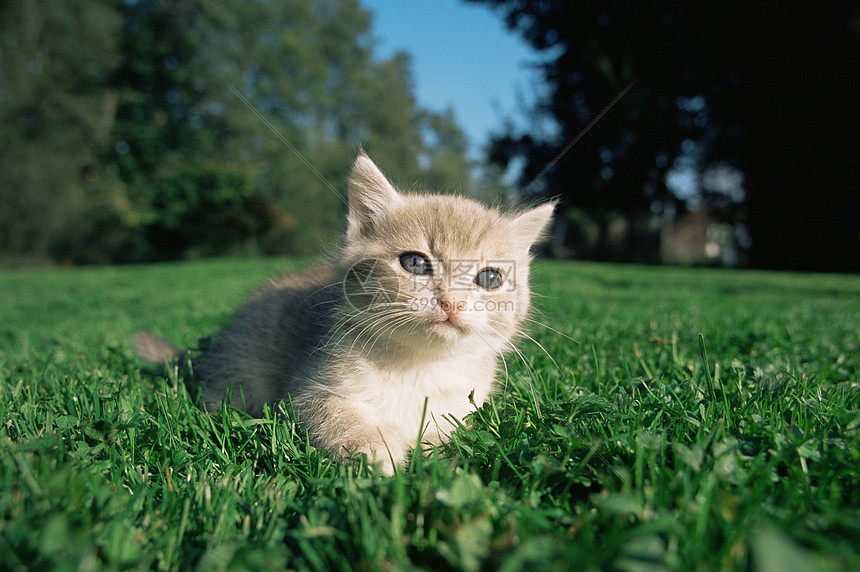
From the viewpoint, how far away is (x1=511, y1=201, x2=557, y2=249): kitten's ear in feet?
7.04

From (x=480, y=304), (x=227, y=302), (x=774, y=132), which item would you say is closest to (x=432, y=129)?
(x=774, y=132)

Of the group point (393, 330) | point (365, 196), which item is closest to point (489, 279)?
point (393, 330)

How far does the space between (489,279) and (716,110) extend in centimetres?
2017

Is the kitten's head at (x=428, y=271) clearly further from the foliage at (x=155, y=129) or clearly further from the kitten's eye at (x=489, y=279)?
the foliage at (x=155, y=129)

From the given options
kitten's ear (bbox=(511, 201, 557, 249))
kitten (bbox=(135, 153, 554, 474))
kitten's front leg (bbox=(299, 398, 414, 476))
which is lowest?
kitten's front leg (bbox=(299, 398, 414, 476))

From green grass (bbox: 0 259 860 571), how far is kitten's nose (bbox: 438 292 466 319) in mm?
382

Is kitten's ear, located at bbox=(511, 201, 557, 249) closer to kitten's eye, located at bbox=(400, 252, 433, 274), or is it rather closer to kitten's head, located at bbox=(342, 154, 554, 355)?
kitten's head, located at bbox=(342, 154, 554, 355)

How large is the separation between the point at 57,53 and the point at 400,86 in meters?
21.8

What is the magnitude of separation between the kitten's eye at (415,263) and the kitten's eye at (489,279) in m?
0.21

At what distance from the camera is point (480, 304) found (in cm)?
174

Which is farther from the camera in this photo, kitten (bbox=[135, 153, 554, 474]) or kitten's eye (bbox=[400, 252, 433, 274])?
kitten's eye (bbox=[400, 252, 433, 274])

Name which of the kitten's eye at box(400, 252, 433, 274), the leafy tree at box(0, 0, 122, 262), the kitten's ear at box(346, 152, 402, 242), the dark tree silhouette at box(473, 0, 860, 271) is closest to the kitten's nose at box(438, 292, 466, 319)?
the kitten's eye at box(400, 252, 433, 274)

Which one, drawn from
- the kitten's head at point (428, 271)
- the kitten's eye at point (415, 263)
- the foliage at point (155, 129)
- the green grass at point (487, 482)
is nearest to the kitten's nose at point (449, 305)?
the kitten's head at point (428, 271)

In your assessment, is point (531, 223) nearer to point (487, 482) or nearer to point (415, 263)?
point (415, 263)
